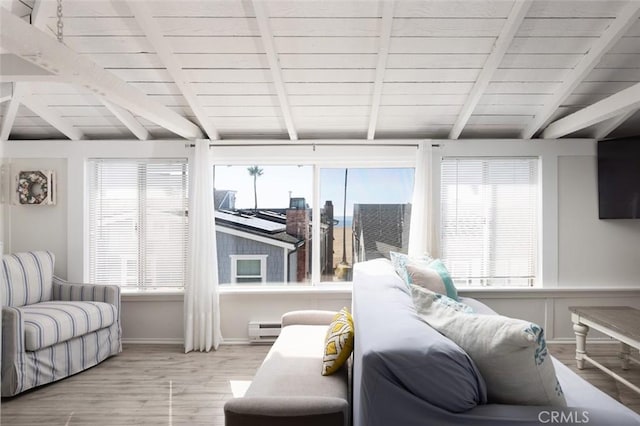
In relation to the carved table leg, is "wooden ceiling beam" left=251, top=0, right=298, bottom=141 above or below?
above

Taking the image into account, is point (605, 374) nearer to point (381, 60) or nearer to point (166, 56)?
point (381, 60)

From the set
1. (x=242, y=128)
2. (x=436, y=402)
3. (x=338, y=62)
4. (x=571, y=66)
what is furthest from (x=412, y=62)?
(x=436, y=402)

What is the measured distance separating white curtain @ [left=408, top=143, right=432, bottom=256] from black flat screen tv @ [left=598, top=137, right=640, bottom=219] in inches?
63.8

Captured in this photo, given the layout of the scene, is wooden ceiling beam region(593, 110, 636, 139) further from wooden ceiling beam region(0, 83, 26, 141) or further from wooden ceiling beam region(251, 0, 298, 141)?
wooden ceiling beam region(0, 83, 26, 141)

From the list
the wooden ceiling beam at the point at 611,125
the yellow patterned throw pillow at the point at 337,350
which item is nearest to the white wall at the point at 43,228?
the yellow patterned throw pillow at the point at 337,350

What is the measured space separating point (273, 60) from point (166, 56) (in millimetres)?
733

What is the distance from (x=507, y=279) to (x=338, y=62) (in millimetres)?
2657

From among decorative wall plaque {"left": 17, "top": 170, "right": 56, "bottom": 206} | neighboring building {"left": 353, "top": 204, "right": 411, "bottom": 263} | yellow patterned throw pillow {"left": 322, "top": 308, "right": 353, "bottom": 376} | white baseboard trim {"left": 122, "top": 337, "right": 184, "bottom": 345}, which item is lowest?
white baseboard trim {"left": 122, "top": 337, "right": 184, "bottom": 345}

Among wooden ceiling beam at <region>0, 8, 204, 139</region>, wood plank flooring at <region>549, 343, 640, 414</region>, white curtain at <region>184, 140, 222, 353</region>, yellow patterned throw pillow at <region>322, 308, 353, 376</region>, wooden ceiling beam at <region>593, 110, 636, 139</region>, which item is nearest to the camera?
wooden ceiling beam at <region>0, 8, 204, 139</region>

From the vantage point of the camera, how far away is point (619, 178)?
13.6ft

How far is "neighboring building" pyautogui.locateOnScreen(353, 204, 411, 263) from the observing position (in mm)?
4500

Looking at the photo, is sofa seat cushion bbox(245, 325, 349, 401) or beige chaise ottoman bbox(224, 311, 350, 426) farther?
sofa seat cushion bbox(245, 325, 349, 401)

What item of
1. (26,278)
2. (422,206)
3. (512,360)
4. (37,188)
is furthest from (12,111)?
(512,360)

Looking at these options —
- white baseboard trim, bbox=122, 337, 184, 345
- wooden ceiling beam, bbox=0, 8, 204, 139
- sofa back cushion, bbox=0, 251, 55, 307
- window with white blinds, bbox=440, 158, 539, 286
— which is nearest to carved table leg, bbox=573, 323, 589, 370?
window with white blinds, bbox=440, 158, 539, 286
